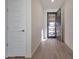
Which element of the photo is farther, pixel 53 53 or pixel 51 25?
pixel 51 25

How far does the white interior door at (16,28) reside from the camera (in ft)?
16.9

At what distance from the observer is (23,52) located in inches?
202

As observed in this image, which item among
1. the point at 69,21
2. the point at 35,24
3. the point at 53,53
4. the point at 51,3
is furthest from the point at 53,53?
the point at 51,3

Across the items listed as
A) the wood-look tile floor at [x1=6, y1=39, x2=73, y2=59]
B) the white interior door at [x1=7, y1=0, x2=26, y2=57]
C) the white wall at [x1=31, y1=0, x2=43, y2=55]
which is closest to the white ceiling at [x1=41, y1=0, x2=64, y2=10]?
the white wall at [x1=31, y1=0, x2=43, y2=55]

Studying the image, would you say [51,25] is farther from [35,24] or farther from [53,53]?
[53,53]

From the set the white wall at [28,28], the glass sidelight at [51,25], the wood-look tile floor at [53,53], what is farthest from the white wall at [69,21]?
the glass sidelight at [51,25]

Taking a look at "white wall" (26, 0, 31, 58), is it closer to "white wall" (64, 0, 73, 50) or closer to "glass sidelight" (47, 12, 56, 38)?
"white wall" (64, 0, 73, 50)

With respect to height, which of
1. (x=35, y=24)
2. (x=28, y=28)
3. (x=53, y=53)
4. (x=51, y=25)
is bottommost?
(x=53, y=53)

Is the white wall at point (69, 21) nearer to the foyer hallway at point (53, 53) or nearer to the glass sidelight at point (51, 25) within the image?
the foyer hallway at point (53, 53)

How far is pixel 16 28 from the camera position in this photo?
5242 mm
